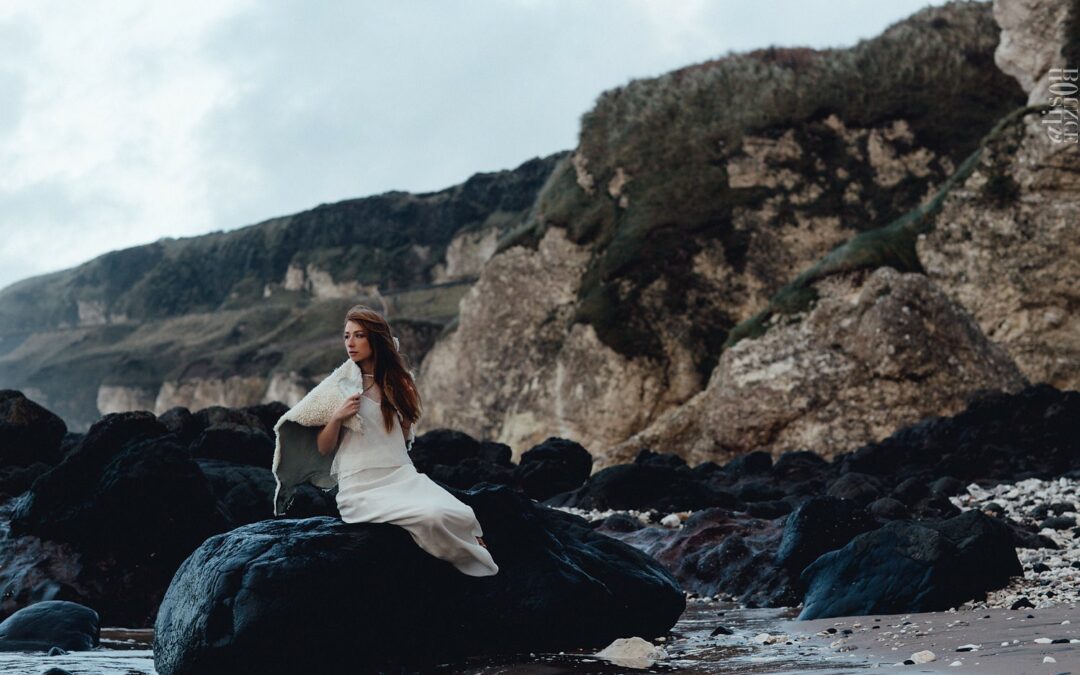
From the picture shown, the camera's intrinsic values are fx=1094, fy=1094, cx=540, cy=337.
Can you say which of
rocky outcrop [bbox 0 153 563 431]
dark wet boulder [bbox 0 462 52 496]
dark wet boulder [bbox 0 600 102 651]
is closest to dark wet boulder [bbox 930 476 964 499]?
dark wet boulder [bbox 0 600 102 651]

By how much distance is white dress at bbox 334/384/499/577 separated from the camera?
5855 millimetres

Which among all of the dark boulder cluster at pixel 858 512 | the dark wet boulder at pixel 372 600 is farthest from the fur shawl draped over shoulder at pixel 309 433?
the dark boulder cluster at pixel 858 512

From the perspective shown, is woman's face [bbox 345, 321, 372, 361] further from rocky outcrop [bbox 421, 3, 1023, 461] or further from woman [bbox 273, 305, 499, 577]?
rocky outcrop [bbox 421, 3, 1023, 461]

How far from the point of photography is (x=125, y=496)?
10000 millimetres

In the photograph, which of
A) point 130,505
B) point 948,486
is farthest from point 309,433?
point 948,486

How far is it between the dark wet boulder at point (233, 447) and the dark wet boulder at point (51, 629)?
6.05 metres

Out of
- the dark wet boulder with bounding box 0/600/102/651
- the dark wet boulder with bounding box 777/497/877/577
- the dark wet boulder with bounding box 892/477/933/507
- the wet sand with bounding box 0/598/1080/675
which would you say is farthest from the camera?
the dark wet boulder with bounding box 892/477/933/507

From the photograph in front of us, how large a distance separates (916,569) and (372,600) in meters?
3.81

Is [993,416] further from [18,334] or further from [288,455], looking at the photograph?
[18,334]

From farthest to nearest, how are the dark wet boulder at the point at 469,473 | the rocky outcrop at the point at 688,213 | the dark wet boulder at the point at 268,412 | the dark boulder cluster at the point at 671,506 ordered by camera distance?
the rocky outcrop at the point at 688,213
the dark wet boulder at the point at 268,412
the dark wet boulder at the point at 469,473
the dark boulder cluster at the point at 671,506

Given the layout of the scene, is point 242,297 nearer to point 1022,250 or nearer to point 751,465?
point 1022,250

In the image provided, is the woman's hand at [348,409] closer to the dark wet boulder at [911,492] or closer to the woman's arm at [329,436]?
the woman's arm at [329,436]

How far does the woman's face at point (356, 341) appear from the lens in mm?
5883

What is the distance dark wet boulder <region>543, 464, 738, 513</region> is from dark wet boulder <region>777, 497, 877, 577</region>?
519 centimetres
